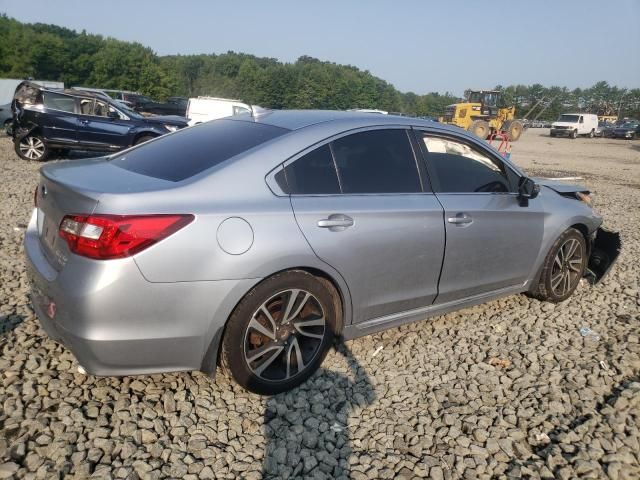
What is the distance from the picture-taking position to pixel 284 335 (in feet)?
9.35

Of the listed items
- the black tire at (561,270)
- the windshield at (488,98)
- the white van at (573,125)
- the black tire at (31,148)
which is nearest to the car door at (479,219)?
the black tire at (561,270)

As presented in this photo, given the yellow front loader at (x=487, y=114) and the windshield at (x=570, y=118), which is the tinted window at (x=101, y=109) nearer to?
the yellow front loader at (x=487, y=114)

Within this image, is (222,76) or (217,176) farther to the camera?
(222,76)

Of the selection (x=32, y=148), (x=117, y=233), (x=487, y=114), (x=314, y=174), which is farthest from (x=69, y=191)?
(x=487, y=114)

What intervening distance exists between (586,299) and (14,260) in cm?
547

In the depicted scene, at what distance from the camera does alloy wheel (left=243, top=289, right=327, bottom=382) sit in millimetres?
2738

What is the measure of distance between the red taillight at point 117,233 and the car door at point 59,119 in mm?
10719

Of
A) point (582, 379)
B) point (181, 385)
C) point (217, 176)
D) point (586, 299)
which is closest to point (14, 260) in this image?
point (181, 385)

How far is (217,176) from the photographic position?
8.60 ft

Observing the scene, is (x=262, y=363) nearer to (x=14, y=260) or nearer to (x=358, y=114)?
(x=358, y=114)

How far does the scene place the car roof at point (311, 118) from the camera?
3.18 metres

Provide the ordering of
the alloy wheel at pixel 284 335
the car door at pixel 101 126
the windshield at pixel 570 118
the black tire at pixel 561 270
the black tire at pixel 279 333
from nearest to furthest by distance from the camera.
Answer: the black tire at pixel 279 333 → the alloy wheel at pixel 284 335 → the black tire at pixel 561 270 → the car door at pixel 101 126 → the windshield at pixel 570 118

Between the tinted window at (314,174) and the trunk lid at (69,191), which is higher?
the tinted window at (314,174)

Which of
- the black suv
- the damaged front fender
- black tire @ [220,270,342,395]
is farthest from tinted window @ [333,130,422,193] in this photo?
the black suv
